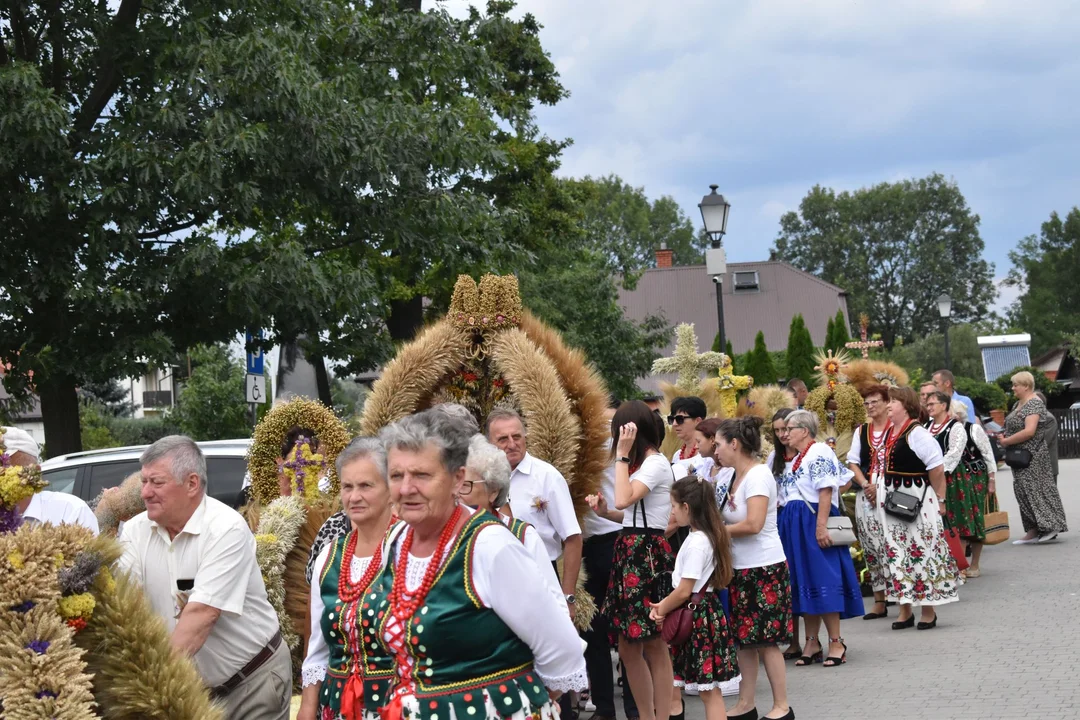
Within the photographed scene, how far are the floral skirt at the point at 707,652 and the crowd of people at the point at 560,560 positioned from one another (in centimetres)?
1

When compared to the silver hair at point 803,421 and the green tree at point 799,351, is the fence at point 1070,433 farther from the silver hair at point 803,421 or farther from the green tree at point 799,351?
the silver hair at point 803,421

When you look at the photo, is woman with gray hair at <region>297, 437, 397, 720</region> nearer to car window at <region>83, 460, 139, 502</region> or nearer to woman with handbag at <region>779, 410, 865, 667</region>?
woman with handbag at <region>779, 410, 865, 667</region>

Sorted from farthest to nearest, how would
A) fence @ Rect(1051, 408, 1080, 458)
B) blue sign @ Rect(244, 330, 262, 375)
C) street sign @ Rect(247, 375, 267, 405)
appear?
fence @ Rect(1051, 408, 1080, 458)
blue sign @ Rect(244, 330, 262, 375)
street sign @ Rect(247, 375, 267, 405)

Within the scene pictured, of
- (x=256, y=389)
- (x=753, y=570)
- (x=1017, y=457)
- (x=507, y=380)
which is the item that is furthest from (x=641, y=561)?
(x=1017, y=457)

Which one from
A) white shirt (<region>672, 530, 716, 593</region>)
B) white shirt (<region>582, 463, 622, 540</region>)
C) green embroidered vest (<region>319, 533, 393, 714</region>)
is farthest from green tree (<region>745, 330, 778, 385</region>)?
green embroidered vest (<region>319, 533, 393, 714</region>)

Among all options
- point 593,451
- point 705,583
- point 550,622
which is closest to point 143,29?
point 593,451

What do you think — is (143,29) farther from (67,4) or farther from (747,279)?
(747,279)

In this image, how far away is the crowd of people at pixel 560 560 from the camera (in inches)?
143

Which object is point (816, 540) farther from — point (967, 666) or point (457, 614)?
point (457, 614)

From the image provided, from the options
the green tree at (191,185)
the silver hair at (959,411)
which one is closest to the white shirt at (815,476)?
the silver hair at (959,411)

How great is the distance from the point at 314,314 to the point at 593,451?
285 inches

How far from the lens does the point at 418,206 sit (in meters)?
15.6

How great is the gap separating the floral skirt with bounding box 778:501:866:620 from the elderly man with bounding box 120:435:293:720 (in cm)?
515

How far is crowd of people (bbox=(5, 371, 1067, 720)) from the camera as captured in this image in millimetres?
3627
